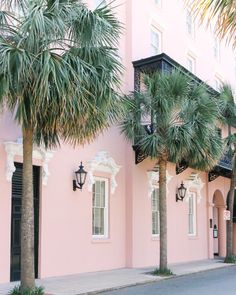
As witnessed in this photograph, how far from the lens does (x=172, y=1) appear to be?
23.6 meters

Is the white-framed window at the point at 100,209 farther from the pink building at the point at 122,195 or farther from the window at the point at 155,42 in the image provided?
the window at the point at 155,42

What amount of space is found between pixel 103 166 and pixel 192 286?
5253mm

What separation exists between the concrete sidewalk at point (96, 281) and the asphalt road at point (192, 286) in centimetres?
33

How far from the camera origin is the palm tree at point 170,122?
16375 millimetres

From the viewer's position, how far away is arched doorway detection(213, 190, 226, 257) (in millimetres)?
26938

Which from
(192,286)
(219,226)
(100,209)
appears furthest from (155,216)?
(219,226)

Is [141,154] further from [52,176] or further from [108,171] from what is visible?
A: [52,176]

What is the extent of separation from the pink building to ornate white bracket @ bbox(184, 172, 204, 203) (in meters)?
0.05

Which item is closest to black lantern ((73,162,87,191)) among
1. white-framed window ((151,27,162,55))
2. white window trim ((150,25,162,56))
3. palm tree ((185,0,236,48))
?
white window trim ((150,25,162,56))

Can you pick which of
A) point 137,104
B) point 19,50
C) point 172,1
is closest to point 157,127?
point 137,104

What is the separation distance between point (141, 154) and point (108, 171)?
177 cm

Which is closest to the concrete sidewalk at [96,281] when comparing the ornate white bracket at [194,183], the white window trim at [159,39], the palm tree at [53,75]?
the palm tree at [53,75]

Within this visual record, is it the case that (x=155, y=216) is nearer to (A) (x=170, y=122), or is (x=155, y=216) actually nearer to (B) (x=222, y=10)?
(A) (x=170, y=122)

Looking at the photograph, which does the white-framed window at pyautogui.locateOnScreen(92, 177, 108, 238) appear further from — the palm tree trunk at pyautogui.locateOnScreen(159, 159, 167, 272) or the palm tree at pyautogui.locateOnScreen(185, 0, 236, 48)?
the palm tree at pyautogui.locateOnScreen(185, 0, 236, 48)
